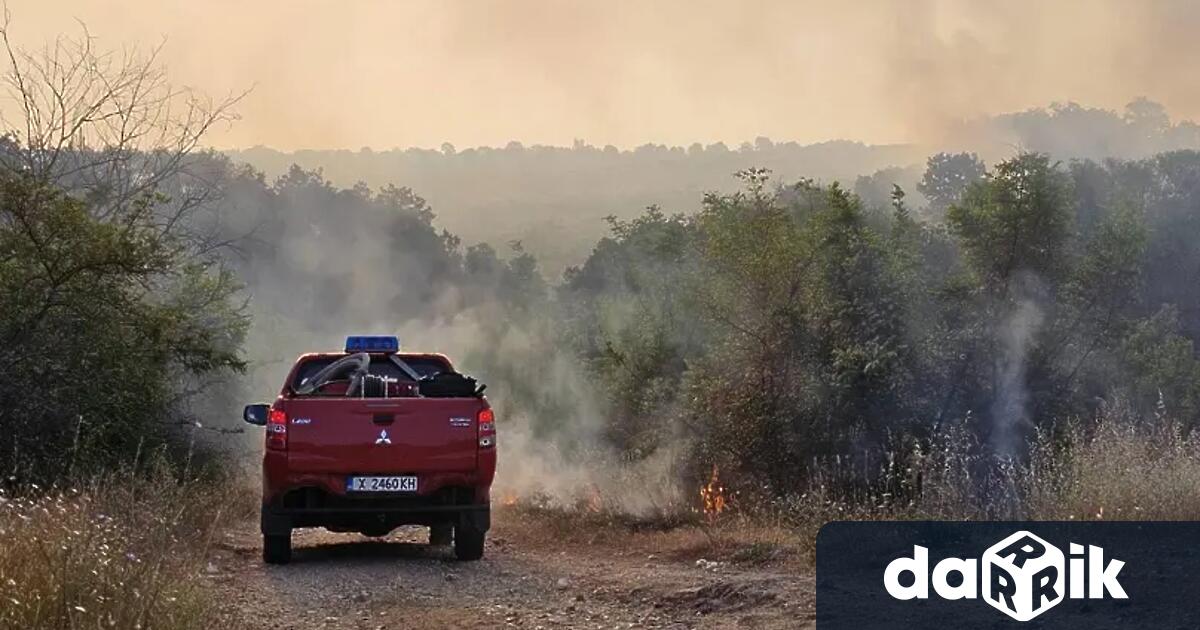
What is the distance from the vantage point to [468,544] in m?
12.8

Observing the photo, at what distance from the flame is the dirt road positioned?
1048mm

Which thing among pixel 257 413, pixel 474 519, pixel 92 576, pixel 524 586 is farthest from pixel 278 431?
pixel 92 576

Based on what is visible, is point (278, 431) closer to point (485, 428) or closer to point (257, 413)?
point (257, 413)

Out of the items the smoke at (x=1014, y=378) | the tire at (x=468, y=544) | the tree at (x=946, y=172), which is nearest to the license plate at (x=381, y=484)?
the tire at (x=468, y=544)

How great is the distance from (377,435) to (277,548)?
1.54 meters

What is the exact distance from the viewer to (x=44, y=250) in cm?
1438

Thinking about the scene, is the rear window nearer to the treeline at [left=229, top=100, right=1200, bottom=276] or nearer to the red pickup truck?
the red pickup truck

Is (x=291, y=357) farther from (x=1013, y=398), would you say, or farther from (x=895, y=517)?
(x=895, y=517)

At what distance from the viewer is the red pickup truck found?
472 inches

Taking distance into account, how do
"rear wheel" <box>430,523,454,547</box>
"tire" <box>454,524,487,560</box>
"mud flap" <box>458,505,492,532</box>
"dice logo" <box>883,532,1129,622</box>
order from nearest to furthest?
1. "dice logo" <box>883,532,1129,622</box>
2. "mud flap" <box>458,505,492,532</box>
3. "tire" <box>454,524,487,560</box>
4. "rear wheel" <box>430,523,454,547</box>

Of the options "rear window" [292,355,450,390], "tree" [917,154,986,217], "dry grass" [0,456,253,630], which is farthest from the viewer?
"tree" [917,154,986,217]

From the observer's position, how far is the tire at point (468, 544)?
41.6ft

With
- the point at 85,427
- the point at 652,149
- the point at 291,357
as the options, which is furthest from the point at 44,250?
the point at 652,149

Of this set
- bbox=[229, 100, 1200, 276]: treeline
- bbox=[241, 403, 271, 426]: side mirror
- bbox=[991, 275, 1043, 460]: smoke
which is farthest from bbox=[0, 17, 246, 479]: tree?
bbox=[229, 100, 1200, 276]: treeline
